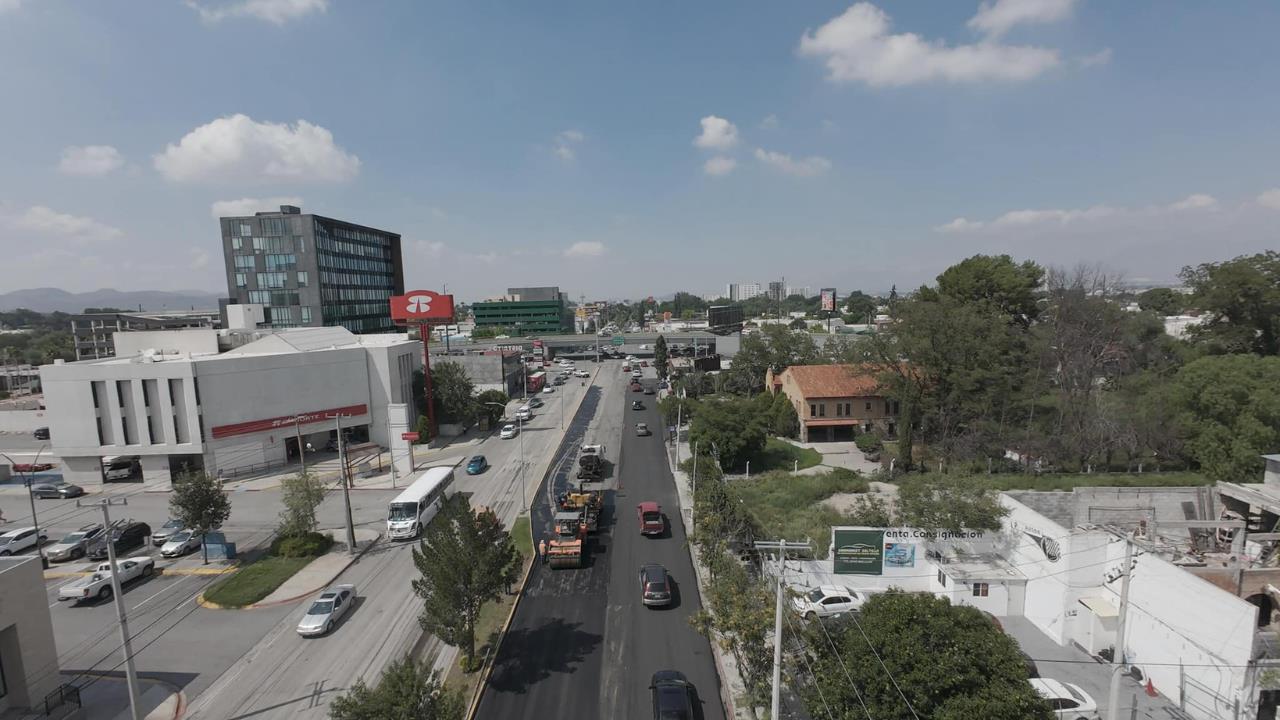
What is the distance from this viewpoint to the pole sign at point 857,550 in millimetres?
23281

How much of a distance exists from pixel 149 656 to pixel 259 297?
79405mm

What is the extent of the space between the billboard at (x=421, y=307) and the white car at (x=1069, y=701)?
4822 cm

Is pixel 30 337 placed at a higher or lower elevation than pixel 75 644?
higher

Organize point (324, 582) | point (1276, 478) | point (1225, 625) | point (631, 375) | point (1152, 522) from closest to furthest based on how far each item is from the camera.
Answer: point (1225, 625) < point (1152, 522) < point (324, 582) < point (1276, 478) < point (631, 375)

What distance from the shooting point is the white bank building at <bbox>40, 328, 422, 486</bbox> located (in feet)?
131

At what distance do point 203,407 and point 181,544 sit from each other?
1589 centimetres

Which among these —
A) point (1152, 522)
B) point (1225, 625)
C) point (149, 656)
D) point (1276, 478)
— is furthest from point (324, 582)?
point (1276, 478)

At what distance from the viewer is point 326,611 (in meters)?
21.6

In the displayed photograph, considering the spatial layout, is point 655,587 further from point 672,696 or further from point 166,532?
point 166,532

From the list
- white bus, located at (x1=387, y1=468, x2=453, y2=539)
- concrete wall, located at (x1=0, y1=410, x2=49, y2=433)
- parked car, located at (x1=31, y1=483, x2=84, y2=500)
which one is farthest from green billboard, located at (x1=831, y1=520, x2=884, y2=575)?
concrete wall, located at (x1=0, y1=410, x2=49, y2=433)

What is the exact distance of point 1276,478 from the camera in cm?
2928

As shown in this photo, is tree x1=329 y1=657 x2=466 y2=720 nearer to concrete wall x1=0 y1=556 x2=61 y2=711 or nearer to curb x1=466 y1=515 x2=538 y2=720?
curb x1=466 y1=515 x2=538 y2=720

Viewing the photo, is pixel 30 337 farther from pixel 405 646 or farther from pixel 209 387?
pixel 405 646

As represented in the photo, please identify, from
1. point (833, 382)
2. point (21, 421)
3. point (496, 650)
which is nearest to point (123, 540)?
point (496, 650)
